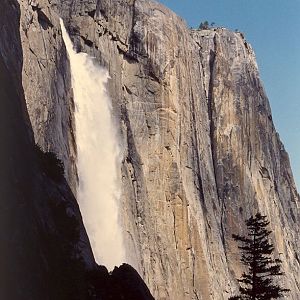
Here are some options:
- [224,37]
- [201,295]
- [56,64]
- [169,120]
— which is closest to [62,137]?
[56,64]

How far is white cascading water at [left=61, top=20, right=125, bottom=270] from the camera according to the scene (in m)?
47.7

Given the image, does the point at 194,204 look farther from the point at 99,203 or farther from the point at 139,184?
the point at 99,203

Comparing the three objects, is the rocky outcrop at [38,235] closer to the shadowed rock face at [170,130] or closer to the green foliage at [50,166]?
the green foliage at [50,166]

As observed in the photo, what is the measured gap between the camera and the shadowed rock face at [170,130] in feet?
150

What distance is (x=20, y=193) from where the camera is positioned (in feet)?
64.0

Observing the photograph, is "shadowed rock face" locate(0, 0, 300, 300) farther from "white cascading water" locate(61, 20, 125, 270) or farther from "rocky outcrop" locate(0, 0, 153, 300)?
"rocky outcrop" locate(0, 0, 153, 300)

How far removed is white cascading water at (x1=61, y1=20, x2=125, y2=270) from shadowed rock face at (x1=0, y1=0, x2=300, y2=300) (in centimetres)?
95

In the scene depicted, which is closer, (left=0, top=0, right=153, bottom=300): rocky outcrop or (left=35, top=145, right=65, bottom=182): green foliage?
(left=0, top=0, right=153, bottom=300): rocky outcrop

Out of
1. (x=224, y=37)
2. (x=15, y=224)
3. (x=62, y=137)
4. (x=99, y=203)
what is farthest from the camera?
(x=224, y=37)

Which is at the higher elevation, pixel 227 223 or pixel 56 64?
pixel 56 64

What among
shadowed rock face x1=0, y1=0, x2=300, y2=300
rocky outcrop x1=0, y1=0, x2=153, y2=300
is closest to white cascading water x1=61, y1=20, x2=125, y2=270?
shadowed rock face x1=0, y1=0, x2=300, y2=300

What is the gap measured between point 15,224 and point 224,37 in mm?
57014

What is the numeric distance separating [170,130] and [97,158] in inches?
293

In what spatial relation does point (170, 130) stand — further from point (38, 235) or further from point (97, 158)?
point (38, 235)
